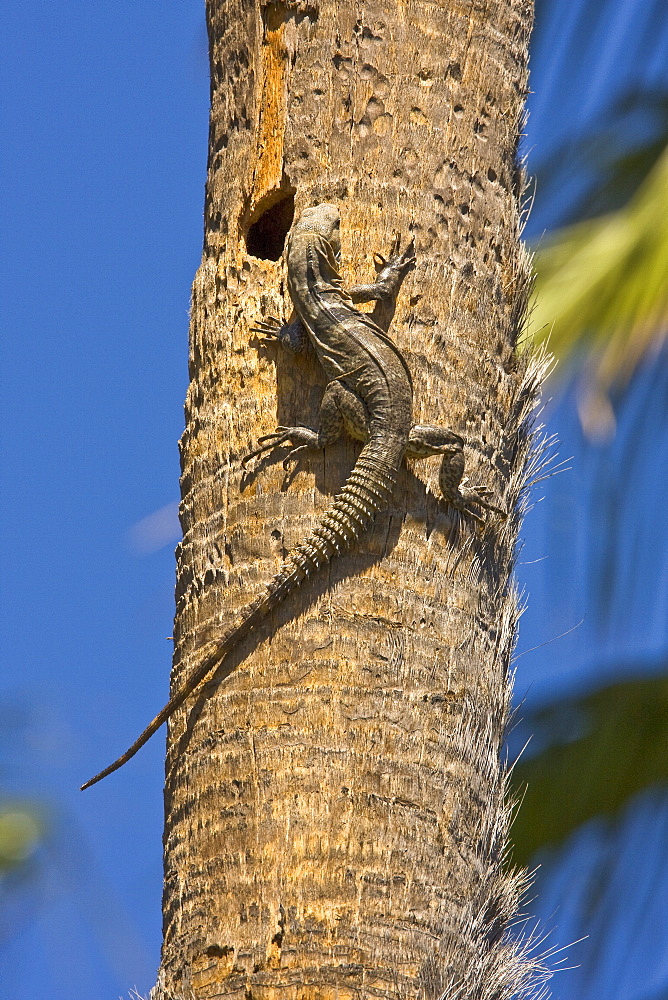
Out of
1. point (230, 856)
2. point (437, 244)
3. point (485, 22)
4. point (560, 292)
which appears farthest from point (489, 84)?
point (230, 856)

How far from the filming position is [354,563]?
4.43 m

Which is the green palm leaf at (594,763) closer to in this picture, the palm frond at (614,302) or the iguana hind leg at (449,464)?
the palm frond at (614,302)

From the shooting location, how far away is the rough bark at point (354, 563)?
407 centimetres

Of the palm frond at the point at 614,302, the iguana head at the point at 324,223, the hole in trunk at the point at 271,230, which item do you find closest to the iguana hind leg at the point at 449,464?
the iguana head at the point at 324,223

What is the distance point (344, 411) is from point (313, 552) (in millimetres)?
569

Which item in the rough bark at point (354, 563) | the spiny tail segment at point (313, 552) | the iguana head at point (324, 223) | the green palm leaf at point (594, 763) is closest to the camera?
the rough bark at point (354, 563)

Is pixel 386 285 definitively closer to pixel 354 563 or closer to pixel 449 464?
pixel 449 464

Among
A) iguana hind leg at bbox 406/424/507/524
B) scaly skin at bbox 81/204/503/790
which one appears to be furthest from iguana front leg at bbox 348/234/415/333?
iguana hind leg at bbox 406/424/507/524

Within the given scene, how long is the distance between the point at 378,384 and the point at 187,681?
1.17 meters

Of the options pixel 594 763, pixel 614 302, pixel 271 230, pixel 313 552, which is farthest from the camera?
pixel 594 763

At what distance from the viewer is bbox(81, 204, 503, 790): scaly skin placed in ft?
14.5

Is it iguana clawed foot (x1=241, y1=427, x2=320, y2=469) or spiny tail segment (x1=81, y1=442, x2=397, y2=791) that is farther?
iguana clawed foot (x1=241, y1=427, x2=320, y2=469)

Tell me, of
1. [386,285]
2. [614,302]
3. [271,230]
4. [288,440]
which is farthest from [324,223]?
[614,302]

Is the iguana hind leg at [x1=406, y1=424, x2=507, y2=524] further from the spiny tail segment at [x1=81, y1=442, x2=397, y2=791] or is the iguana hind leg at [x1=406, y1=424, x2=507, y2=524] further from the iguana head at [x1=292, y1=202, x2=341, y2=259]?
the iguana head at [x1=292, y1=202, x2=341, y2=259]
